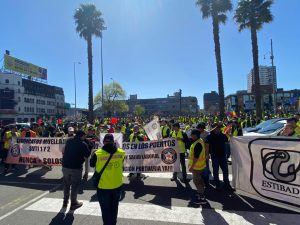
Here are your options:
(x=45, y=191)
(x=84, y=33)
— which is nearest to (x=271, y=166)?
(x=45, y=191)

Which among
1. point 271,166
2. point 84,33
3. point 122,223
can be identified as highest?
point 84,33

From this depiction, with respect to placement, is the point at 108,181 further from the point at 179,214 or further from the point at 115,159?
the point at 179,214

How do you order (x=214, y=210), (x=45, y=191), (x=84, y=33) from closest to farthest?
(x=214, y=210), (x=45, y=191), (x=84, y=33)

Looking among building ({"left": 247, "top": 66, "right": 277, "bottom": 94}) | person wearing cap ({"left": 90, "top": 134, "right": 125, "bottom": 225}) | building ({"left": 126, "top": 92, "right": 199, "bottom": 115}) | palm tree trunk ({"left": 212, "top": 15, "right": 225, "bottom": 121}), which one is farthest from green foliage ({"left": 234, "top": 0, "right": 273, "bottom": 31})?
building ({"left": 126, "top": 92, "right": 199, "bottom": 115})

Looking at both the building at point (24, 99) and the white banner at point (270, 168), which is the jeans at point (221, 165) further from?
the building at point (24, 99)

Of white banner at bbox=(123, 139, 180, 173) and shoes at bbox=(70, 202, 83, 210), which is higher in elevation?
white banner at bbox=(123, 139, 180, 173)

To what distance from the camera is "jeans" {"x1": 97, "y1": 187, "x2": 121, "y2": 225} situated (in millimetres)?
4945

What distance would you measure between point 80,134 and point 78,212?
1660 millimetres

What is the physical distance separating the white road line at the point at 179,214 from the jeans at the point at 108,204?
1314 mm

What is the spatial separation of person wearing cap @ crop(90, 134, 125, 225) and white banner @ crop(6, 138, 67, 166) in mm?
6177

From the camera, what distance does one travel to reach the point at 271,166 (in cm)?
658

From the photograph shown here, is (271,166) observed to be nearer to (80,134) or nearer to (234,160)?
(234,160)

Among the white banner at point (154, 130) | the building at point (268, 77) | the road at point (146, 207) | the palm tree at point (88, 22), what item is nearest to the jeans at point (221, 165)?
the road at point (146, 207)

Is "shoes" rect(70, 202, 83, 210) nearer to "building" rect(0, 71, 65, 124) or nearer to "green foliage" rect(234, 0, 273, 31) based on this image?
"green foliage" rect(234, 0, 273, 31)
